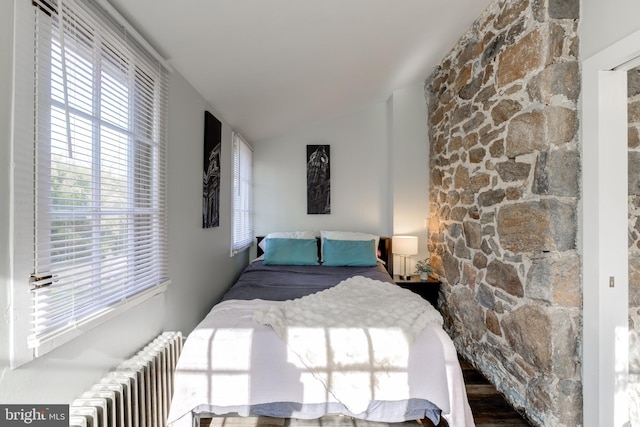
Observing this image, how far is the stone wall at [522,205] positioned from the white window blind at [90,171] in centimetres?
229

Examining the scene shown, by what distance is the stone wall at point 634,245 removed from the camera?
1686mm

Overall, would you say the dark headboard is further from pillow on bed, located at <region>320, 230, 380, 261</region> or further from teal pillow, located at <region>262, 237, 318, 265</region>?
teal pillow, located at <region>262, 237, 318, 265</region>

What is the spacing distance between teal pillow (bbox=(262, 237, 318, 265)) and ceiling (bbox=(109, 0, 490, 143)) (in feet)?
4.87

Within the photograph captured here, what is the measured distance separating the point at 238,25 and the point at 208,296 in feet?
6.84

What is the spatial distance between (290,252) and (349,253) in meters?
0.72

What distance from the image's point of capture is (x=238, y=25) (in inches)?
64.7

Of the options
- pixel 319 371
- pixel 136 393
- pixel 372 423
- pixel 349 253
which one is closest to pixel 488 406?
pixel 372 423

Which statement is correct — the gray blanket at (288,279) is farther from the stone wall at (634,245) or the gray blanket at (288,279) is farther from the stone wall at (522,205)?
the stone wall at (634,245)

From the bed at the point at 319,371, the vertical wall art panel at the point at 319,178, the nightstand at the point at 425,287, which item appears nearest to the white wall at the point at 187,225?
the bed at the point at 319,371

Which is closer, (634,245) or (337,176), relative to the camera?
(634,245)

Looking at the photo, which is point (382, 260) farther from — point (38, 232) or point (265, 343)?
point (38, 232)

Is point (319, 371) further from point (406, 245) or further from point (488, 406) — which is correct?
point (406, 245)

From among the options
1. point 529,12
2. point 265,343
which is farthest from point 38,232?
point 529,12

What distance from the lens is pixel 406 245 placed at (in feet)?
11.3
